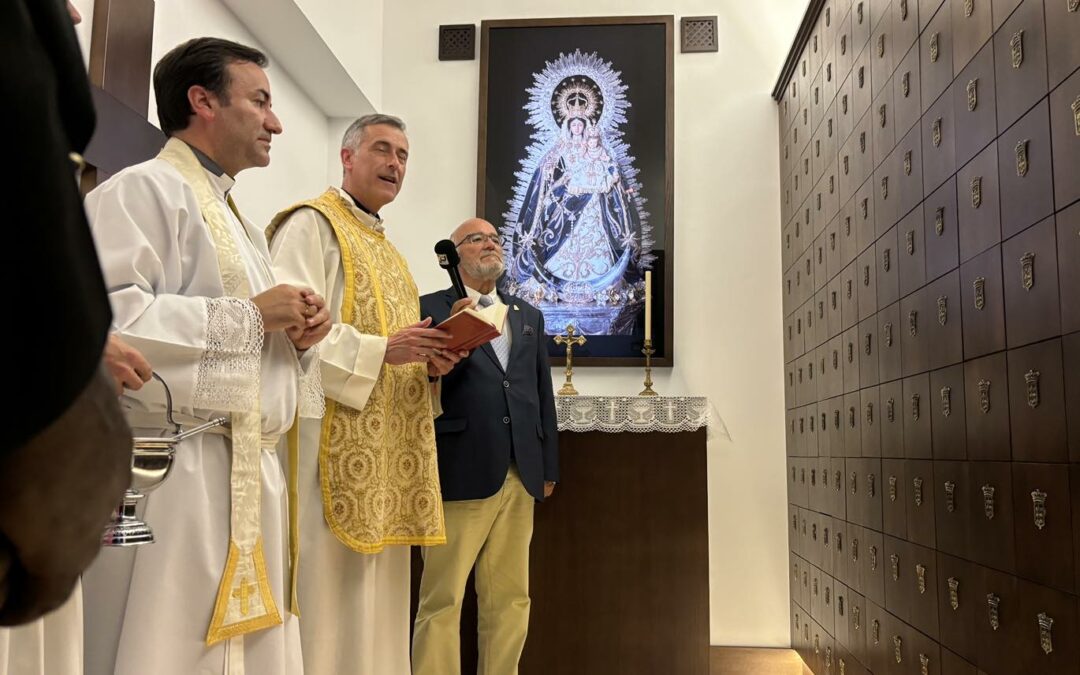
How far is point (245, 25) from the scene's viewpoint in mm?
4914

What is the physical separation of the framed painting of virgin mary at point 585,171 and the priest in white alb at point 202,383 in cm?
379

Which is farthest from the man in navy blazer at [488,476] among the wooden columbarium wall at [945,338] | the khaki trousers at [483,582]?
the wooden columbarium wall at [945,338]

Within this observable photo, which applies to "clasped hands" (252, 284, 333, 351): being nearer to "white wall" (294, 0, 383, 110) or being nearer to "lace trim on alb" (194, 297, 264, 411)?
"lace trim on alb" (194, 297, 264, 411)

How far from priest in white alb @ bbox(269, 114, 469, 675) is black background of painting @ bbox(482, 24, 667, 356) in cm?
295

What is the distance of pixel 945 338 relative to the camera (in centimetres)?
281

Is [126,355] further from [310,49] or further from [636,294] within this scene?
[636,294]

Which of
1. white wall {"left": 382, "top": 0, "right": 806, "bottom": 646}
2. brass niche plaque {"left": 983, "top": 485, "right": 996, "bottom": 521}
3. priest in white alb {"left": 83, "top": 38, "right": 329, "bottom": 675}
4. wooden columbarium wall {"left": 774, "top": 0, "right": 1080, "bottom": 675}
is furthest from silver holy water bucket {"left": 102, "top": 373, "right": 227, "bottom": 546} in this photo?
white wall {"left": 382, "top": 0, "right": 806, "bottom": 646}

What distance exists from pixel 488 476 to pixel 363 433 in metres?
0.91

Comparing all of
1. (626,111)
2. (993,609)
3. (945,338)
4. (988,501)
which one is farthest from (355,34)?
(993,609)

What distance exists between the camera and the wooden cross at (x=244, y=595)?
182 centimetres

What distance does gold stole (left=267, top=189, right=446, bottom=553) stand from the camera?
8.34 ft

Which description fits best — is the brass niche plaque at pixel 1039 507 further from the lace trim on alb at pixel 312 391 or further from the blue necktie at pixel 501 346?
the blue necktie at pixel 501 346

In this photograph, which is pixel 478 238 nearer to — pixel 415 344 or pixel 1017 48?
pixel 415 344

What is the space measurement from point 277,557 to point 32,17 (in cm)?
167
